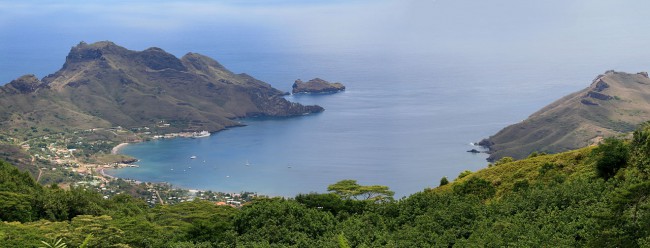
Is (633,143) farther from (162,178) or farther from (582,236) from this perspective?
(162,178)

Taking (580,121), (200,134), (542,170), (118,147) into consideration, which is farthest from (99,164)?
(542,170)

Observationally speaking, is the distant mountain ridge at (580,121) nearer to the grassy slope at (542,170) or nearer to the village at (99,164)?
the village at (99,164)

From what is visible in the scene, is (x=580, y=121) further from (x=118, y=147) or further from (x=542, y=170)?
(x=542, y=170)

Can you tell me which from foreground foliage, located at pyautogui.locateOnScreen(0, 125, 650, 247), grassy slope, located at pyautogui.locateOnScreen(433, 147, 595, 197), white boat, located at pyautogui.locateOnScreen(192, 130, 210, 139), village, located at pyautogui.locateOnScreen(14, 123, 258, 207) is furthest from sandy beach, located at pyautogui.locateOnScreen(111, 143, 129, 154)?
grassy slope, located at pyautogui.locateOnScreen(433, 147, 595, 197)

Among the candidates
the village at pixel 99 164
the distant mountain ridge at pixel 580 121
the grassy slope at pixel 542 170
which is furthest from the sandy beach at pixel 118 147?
the grassy slope at pixel 542 170

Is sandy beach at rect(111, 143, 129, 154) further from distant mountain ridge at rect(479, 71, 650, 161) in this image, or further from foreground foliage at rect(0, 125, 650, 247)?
foreground foliage at rect(0, 125, 650, 247)

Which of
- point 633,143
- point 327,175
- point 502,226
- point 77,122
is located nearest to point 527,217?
point 502,226
